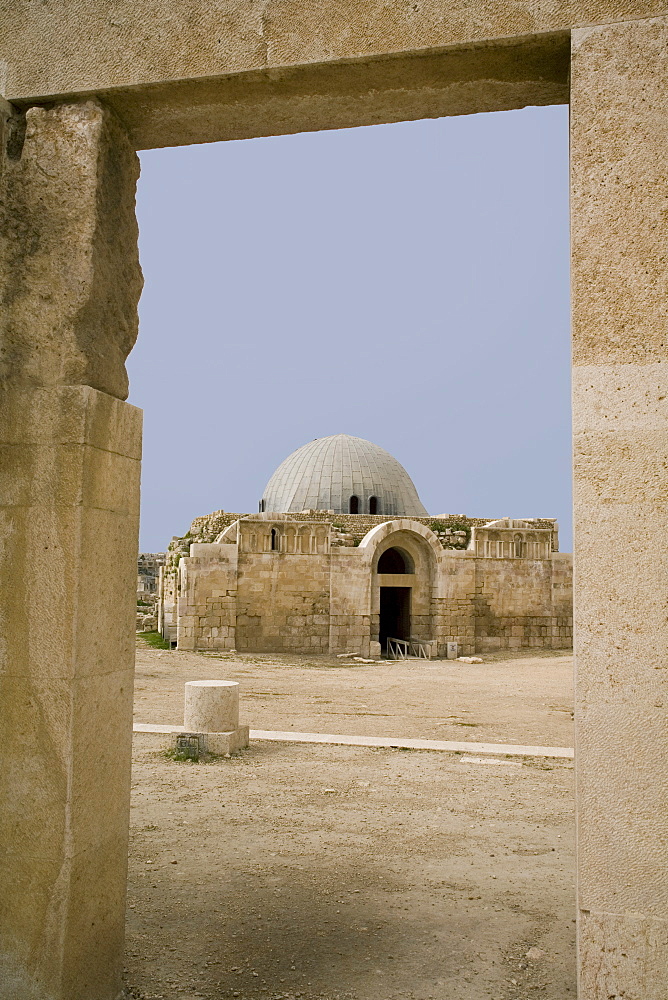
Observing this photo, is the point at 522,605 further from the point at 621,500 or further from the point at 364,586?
the point at 621,500

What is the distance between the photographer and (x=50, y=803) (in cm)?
289

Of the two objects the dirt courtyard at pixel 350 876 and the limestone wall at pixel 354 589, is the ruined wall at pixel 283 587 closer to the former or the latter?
the limestone wall at pixel 354 589

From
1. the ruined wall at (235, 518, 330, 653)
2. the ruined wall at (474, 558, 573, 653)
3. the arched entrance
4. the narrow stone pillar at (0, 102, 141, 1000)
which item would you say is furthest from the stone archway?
the narrow stone pillar at (0, 102, 141, 1000)

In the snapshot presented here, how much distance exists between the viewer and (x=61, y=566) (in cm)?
293

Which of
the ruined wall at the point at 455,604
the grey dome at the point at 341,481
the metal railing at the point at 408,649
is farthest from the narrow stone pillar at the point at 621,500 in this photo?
the grey dome at the point at 341,481

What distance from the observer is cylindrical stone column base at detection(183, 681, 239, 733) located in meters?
8.55

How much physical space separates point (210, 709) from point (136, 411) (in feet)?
19.1

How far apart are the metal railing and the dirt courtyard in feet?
40.4

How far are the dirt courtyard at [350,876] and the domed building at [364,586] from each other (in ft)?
39.1

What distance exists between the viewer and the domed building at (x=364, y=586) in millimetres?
21391

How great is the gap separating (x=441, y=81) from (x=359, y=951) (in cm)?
403

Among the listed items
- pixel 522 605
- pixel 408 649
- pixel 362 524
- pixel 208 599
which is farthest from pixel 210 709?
pixel 362 524

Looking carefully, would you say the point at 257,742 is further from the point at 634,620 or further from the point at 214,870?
the point at 634,620

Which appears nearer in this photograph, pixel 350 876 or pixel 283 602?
pixel 350 876
